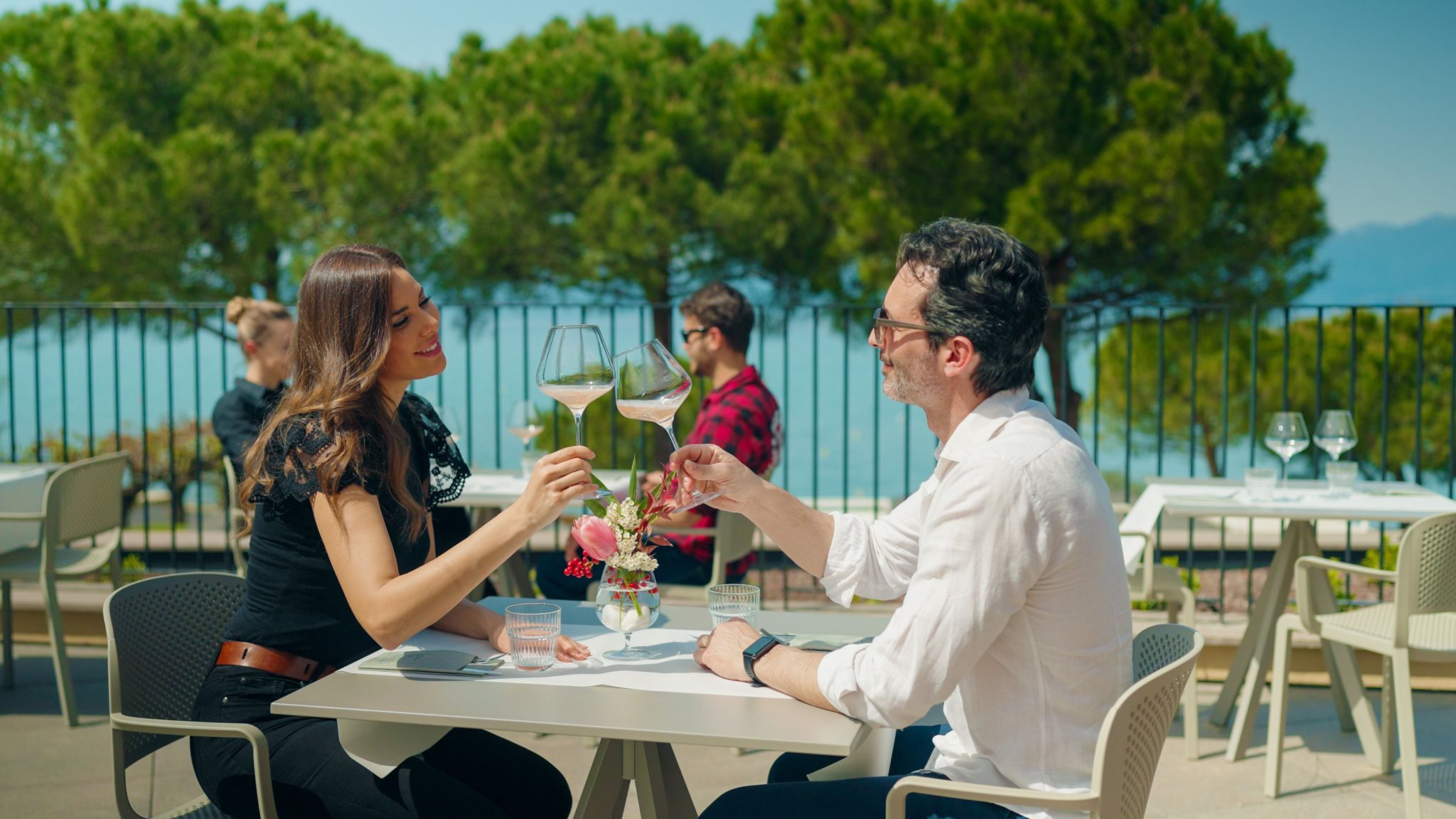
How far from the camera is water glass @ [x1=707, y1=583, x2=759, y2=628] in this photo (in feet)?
6.37

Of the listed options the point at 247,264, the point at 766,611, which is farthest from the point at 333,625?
the point at 247,264

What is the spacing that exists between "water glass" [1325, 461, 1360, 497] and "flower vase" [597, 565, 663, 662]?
8.52 feet

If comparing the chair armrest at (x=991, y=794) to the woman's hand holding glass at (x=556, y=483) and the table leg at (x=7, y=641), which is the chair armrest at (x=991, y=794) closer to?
the woman's hand holding glass at (x=556, y=483)

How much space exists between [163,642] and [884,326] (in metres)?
1.32

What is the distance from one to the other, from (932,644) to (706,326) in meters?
2.36

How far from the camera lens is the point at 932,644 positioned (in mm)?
1466

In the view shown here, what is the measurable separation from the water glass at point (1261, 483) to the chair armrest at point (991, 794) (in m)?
2.31

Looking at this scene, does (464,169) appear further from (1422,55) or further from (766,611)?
(1422,55)

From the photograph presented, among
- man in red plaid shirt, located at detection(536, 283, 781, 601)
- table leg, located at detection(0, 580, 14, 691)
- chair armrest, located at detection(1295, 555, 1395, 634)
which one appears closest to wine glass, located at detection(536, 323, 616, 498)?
man in red plaid shirt, located at detection(536, 283, 781, 601)

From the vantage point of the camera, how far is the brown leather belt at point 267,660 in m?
1.86

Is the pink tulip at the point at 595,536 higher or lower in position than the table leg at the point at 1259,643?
higher

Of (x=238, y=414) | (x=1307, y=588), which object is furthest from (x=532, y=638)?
(x=238, y=414)

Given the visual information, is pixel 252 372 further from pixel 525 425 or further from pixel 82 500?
pixel 525 425

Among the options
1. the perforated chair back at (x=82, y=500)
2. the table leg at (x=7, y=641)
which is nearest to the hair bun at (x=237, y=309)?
the perforated chair back at (x=82, y=500)
